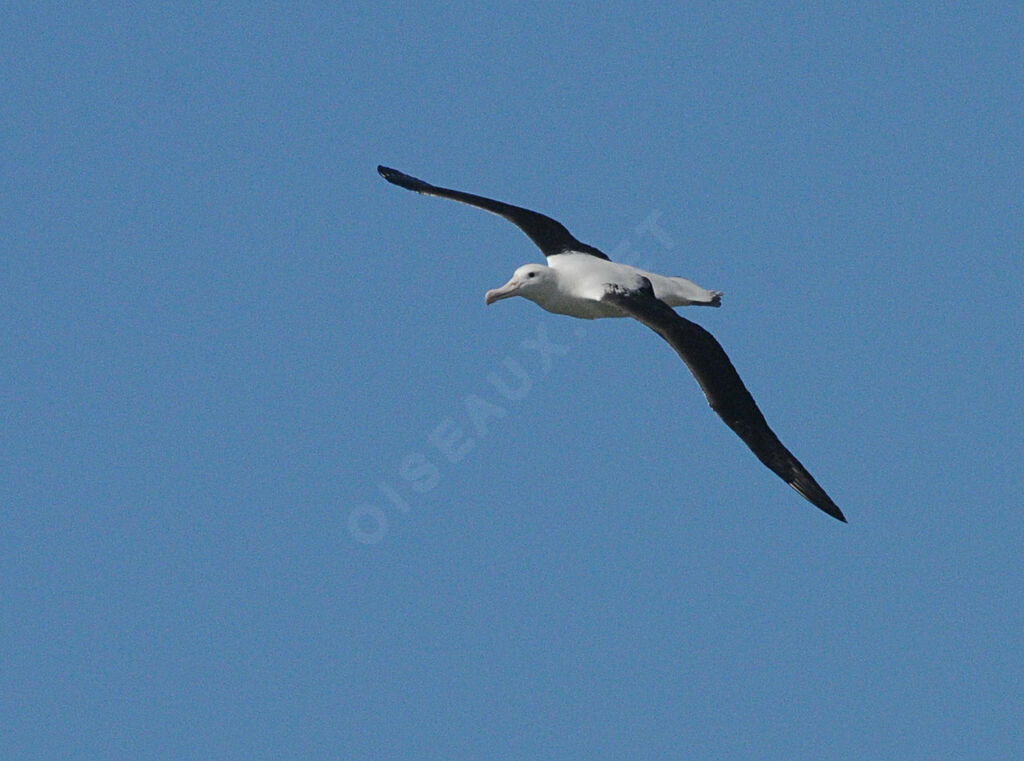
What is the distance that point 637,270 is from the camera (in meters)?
15.9

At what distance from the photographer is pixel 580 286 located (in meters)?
15.3

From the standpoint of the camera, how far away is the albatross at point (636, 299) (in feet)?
44.3

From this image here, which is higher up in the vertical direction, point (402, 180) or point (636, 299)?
point (402, 180)

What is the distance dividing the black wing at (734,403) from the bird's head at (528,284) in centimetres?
188

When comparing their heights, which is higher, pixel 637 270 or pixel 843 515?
pixel 637 270

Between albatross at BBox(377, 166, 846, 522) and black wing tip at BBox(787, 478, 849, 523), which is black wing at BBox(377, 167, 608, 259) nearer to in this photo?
albatross at BBox(377, 166, 846, 522)

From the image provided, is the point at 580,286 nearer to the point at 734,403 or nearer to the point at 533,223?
the point at 533,223

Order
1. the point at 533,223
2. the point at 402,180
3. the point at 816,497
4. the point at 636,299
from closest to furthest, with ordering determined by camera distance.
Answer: the point at 816,497, the point at 636,299, the point at 533,223, the point at 402,180

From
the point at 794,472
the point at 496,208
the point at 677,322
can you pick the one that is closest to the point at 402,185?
the point at 496,208

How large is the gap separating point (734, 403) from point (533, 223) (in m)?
4.44

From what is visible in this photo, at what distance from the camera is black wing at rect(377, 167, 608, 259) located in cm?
1673

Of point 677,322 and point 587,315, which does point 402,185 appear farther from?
point 677,322

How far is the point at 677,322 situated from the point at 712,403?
1030 mm

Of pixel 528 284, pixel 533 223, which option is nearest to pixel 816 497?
pixel 528 284
